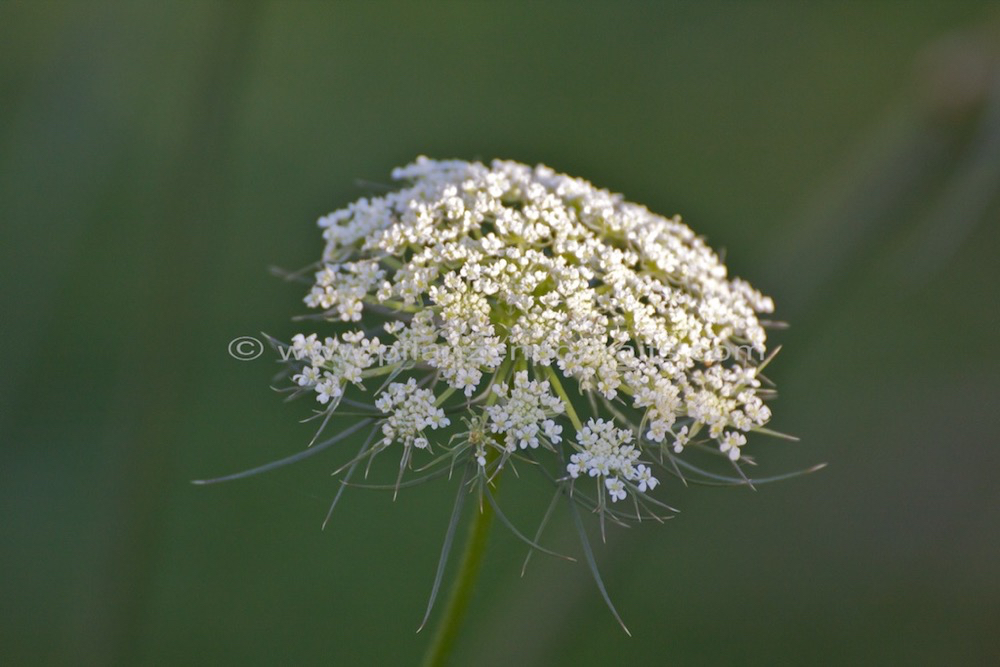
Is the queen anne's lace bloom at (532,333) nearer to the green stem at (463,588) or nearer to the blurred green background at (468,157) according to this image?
the green stem at (463,588)

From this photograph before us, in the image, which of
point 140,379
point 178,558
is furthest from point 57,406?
point 140,379

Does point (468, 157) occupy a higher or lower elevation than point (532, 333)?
lower

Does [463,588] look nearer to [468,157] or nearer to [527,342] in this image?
[527,342]

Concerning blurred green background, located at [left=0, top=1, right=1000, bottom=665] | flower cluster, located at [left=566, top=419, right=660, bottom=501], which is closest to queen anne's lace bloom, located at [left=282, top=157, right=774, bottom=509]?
flower cluster, located at [left=566, top=419, right=660, bottom=501]

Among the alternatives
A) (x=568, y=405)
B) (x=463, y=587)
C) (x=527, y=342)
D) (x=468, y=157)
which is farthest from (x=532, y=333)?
(x=468, y=157)

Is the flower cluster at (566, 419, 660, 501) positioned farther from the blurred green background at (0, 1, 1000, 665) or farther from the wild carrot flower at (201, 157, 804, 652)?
the blurred green background at (0, 1, 1000, 665)

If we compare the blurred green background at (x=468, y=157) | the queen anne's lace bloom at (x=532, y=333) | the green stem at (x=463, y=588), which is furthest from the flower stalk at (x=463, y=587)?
the blurred green background at (x=468, y=157)
